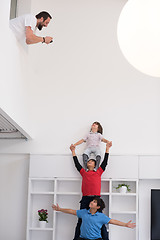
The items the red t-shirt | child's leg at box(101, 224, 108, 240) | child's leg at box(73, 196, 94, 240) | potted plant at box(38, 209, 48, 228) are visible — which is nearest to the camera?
child's leg at box(101, 224, 108, 240)

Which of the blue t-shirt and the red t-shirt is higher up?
the red t-shirt

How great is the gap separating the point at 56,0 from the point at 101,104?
1761 mm

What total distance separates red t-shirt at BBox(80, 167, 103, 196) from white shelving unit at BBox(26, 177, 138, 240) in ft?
0.69

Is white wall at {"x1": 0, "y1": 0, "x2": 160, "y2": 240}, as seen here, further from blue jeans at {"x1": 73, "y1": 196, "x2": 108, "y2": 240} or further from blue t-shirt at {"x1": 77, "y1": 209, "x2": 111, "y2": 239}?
blue t-shirt at {"x1": 77, "y1": 209, "x2": 111, "y2": 239}

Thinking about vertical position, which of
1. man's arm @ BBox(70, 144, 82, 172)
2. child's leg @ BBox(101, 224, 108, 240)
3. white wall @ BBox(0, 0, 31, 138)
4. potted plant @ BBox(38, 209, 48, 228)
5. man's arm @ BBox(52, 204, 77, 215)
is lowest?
child's leg @ BBox(101, 224, 108, 240)

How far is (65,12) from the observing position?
22.2 feet

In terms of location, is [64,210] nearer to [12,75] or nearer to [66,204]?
[66,204]

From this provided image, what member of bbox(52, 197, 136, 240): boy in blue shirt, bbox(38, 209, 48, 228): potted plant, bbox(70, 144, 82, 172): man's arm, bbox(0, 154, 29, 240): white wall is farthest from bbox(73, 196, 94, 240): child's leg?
bbox(0, 154, 29, 240): white wall

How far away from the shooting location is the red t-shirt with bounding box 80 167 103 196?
5914mm

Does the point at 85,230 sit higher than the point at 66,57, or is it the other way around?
the point at 66,57

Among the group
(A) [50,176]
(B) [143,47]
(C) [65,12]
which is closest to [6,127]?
(A) [50,176]

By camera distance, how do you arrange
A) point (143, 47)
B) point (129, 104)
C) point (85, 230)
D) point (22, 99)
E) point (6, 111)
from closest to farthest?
point (143, 47), point (6, 111), point (85, 230), point (22, 99), point (129, 104)

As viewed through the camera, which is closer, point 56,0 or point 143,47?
point 143,47

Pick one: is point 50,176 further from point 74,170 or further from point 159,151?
point 159,151
